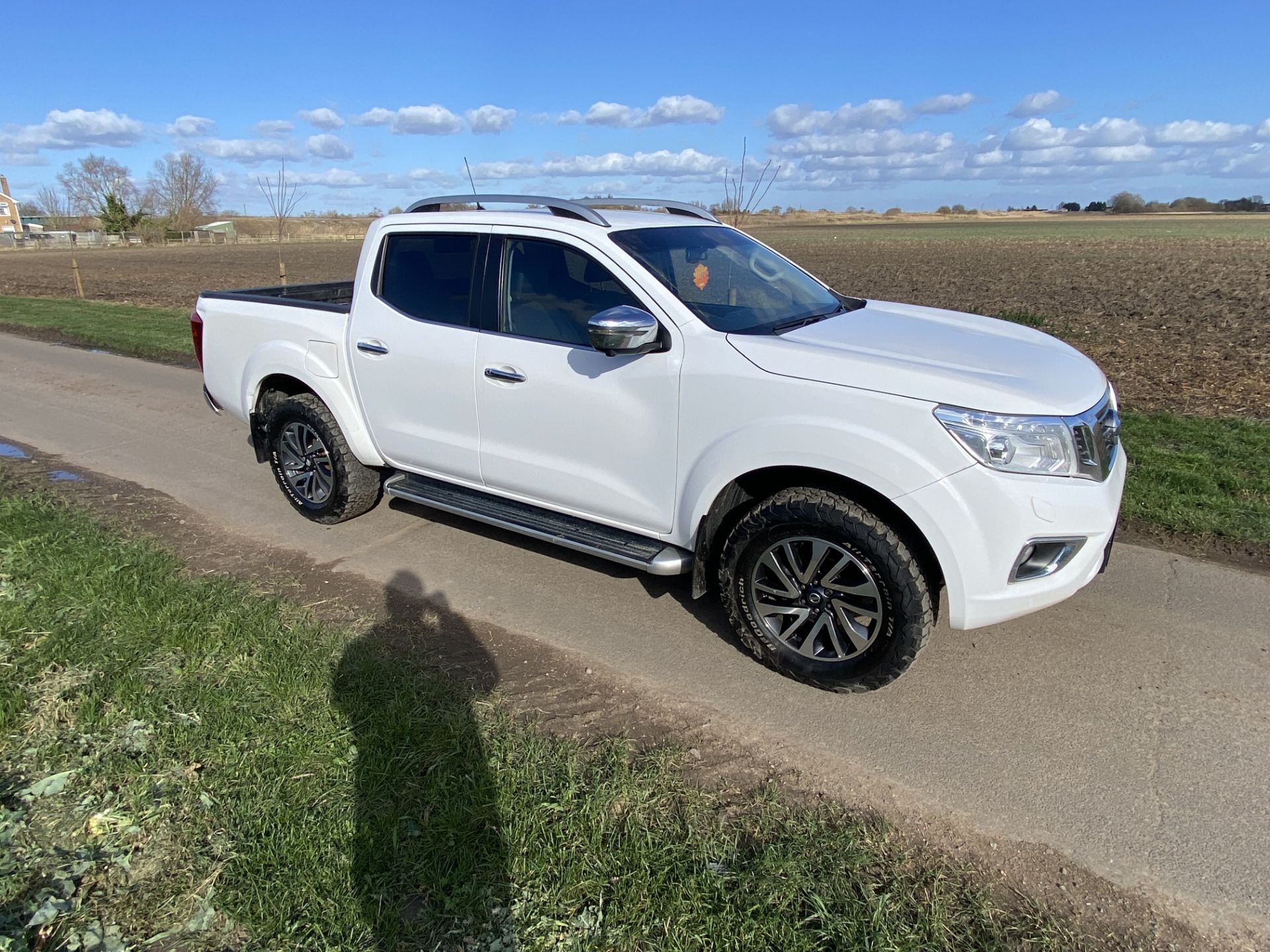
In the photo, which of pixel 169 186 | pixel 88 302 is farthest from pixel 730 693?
pixel 169 186

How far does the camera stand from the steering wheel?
4410 millimetres

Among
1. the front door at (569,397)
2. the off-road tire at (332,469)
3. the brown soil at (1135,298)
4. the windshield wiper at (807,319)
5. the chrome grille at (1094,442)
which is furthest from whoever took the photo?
the brown soil at (1135,298)

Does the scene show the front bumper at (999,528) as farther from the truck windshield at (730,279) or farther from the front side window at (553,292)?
the front side window at (553,292)

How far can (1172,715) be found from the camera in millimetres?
3258

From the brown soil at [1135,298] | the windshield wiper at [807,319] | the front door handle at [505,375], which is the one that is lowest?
the brown soil at [1135,298]

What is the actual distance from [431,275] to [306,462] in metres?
1.70

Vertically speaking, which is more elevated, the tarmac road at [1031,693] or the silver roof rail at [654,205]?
the silver roof rail at [654,205]

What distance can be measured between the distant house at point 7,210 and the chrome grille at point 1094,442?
140 meters

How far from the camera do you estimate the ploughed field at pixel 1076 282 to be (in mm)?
9492

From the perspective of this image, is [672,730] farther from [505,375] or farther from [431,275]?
[431,275]

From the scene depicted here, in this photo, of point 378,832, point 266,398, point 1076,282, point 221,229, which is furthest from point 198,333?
point 221,229

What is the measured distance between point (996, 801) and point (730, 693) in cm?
111

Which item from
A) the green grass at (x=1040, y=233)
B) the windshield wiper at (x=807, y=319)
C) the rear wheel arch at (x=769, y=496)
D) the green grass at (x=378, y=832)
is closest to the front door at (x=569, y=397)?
the rear wheel arch at (x=769, y=496)

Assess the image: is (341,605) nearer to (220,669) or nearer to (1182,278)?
(220,669)
